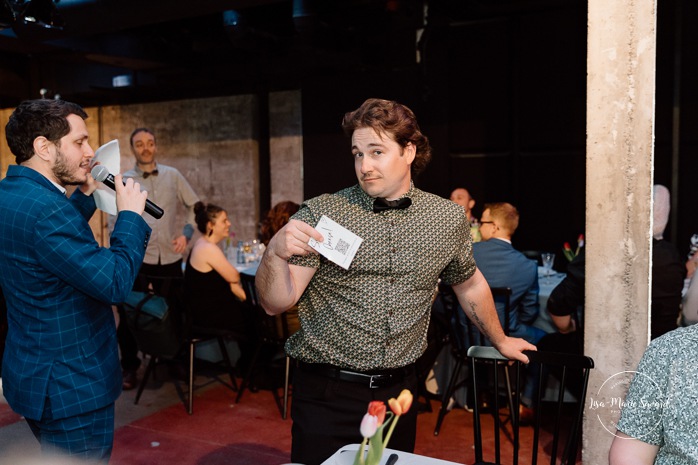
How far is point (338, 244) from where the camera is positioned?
1.69 m

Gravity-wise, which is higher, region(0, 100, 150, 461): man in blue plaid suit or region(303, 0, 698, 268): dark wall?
region(303, 0, 698, 268): dark wall

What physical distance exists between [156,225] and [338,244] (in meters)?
3.60

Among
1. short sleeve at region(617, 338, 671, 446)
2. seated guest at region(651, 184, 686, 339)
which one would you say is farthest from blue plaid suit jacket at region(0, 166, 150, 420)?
seated guest at region(651, 184, 686, 339)

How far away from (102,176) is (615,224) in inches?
74.2

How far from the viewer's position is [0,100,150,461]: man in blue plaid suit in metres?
1.87

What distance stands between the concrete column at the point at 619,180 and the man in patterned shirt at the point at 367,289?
0.86 meters

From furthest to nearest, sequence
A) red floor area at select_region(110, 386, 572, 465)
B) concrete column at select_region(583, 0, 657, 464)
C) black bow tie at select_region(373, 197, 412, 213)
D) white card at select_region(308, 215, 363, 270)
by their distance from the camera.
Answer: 1. red floor area at select_region(110, 386, 572, 465)
2. concrete column at select_region(583, 0, 657, 464)
3. black bow tie at select_region(373, 197, 412, 213)
4. white card at select_region(308, 215, 363, 270)

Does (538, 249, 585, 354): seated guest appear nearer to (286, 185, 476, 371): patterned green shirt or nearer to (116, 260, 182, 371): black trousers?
(286, 185, 476, 371): patterned green shirt

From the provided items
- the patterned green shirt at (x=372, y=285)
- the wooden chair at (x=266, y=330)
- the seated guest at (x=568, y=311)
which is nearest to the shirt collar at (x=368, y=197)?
the patterned green shirt at (x=372, y=285)

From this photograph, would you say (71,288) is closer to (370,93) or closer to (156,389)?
(156,389)

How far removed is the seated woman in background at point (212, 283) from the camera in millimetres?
4363

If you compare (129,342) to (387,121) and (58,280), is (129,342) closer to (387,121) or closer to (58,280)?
(58,280)

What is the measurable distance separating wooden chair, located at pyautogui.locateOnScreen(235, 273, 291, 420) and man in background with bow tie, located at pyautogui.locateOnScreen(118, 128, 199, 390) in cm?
87

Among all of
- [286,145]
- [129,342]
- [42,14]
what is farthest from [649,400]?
[286,145]
